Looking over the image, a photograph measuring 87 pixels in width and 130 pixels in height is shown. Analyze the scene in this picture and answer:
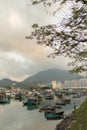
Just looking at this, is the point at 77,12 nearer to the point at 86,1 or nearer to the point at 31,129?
the point at 86,1

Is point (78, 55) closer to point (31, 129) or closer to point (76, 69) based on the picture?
point (76, 69)

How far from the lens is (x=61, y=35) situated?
36.1 ft

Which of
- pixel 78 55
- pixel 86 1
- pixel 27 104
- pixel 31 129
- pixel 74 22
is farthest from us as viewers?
pixel 27 104

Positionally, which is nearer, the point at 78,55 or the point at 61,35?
the point at 61,35

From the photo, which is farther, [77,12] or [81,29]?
[81,29]

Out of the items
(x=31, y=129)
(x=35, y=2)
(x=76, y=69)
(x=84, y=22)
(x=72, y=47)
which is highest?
(x=35, y=2)

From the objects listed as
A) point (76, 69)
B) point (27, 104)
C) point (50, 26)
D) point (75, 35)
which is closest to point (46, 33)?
point (50, 26)

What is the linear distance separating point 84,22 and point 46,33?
1.56 metres

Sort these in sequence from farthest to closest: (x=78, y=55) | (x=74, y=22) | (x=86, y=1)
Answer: (x=78, y=55) < (x=74, y=22) < (x=86, y=1)

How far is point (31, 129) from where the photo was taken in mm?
47375

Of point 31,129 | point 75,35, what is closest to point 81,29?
point 75,35

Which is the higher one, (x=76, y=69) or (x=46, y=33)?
(x=46, y=33)

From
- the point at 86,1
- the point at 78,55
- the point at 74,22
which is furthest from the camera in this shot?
the point at 78,55

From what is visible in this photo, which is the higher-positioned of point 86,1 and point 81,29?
point 86,1
